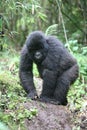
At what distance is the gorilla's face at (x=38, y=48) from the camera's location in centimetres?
562

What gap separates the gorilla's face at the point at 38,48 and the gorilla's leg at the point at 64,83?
408 mm

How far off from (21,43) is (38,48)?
14.3ft

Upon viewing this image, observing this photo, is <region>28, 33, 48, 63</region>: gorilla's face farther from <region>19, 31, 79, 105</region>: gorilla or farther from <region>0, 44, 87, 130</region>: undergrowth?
<region>0, 44, 87, 130</region>: undergrowth

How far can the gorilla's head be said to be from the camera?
18.5ft

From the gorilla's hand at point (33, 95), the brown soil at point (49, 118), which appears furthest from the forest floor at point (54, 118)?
the gorilla's hand at point (33, 95)

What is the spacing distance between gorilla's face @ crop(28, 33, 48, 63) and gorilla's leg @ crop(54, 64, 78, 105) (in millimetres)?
408

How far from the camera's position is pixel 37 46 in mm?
5672

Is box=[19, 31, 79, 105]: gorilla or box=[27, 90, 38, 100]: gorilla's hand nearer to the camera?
box=[19, 31, 79, 105]: gorilla

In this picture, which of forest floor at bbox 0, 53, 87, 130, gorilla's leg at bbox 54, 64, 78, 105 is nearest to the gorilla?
gorilla's leg at bbox 54, 64, 78, 105

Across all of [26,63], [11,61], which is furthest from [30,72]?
[11,61]

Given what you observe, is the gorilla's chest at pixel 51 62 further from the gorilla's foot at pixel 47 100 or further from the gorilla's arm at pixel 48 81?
the gorilla's foot at pixel 47 100

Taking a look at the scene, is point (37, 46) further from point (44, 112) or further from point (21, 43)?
point (21, 43)

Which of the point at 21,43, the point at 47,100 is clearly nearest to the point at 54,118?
the point at 47,100

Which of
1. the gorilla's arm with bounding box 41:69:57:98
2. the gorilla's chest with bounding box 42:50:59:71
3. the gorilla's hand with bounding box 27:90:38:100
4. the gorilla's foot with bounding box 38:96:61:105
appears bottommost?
the gorilla's foot with bounding box 38:96:61:105
